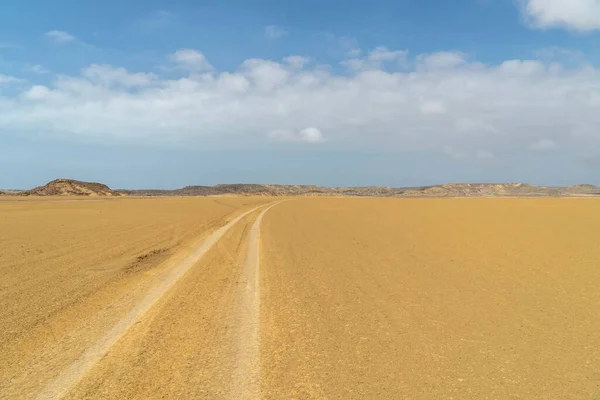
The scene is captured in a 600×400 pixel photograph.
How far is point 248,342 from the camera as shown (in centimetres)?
459

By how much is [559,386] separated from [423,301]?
2.66 meters

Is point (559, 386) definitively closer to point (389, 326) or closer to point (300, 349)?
point (389, 326)

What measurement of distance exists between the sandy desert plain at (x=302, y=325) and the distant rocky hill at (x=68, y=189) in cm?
6703

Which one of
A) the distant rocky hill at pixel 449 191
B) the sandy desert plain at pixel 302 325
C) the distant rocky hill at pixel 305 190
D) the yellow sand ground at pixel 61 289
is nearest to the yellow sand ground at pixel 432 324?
the sandy desert plain at pixel 302 325

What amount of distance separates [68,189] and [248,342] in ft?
252

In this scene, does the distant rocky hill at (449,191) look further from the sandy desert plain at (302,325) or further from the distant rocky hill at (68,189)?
the sandy desert plain at (302,325)

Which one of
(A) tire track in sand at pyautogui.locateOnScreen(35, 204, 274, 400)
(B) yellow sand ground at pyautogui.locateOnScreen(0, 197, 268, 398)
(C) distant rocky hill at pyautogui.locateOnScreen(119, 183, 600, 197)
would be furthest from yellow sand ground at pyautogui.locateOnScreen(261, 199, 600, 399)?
(C) distant rocky hill at pyautogui.locateOnScreen(119, 183, 600, 197)

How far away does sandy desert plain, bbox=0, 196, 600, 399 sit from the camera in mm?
3645

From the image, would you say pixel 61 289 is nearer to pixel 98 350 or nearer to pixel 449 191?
pixel 98 350

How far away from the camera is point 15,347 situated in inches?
177

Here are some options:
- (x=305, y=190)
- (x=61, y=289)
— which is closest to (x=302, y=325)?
(x=61, y=289)

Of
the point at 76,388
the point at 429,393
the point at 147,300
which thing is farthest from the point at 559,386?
the point at 147,300

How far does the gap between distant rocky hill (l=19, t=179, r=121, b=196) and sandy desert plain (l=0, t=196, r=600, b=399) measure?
6703 centimetres

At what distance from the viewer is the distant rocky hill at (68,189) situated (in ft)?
226
